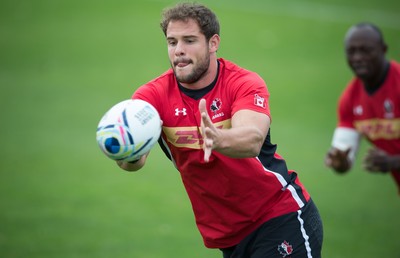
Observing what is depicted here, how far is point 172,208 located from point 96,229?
177cm

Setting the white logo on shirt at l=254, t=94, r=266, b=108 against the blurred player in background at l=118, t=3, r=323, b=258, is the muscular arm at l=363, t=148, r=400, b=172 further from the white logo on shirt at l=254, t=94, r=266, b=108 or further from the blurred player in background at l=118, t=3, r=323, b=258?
the white logo on shirt at l=254, t=94, r=266, b=108

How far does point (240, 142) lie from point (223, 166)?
29.4 inches

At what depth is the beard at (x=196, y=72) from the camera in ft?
20.7

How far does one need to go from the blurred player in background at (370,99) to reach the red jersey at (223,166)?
375cm

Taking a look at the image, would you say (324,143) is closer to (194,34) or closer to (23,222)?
(23,222)

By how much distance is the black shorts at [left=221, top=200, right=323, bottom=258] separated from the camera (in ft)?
21.4

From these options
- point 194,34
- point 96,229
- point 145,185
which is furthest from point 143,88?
point 145,185

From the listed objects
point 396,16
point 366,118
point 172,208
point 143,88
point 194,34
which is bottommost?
point 172,208

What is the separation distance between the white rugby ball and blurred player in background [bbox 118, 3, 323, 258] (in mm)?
514

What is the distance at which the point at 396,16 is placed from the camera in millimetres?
25938

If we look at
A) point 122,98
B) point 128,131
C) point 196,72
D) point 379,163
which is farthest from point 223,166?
point 122,98

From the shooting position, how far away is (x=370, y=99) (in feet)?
33.9

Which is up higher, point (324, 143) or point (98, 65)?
point (98, 65)

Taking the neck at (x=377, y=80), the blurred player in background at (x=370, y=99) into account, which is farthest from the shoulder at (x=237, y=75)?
the neck at (x=377, y=80)
